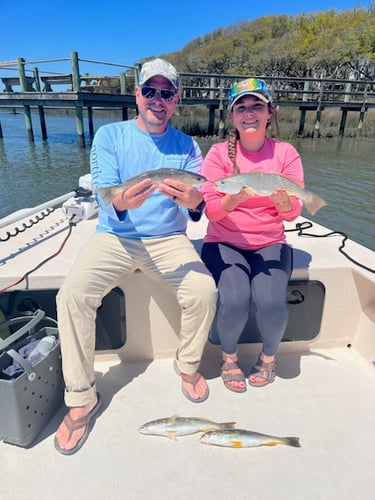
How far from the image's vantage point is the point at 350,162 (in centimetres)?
1538

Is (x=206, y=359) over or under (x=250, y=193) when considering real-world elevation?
under

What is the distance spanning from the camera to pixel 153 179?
1971 millimetres

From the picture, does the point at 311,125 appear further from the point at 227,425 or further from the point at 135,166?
the point at 227,425

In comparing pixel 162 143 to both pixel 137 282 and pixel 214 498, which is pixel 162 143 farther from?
pixel 214 498

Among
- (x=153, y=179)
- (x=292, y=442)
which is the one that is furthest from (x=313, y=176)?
(x=292, y=442)

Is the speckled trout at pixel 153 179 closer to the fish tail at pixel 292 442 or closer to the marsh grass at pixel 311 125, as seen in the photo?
the fish tail at pixel 292 442

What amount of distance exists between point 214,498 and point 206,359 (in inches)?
42.4

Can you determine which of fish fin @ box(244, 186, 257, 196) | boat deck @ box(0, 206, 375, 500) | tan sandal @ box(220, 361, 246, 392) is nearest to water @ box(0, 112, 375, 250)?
boat deck @ box(0, 206, 375, 500)

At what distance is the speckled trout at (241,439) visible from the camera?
6.27 feet

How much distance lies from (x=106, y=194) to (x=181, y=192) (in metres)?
0.43

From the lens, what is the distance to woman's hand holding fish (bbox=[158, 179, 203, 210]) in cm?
200

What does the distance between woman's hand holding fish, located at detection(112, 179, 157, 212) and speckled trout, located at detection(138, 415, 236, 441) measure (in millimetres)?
1257

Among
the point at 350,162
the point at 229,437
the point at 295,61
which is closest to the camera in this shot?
the point at 229,437

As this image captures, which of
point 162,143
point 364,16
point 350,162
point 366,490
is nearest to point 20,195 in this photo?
point 162,143
